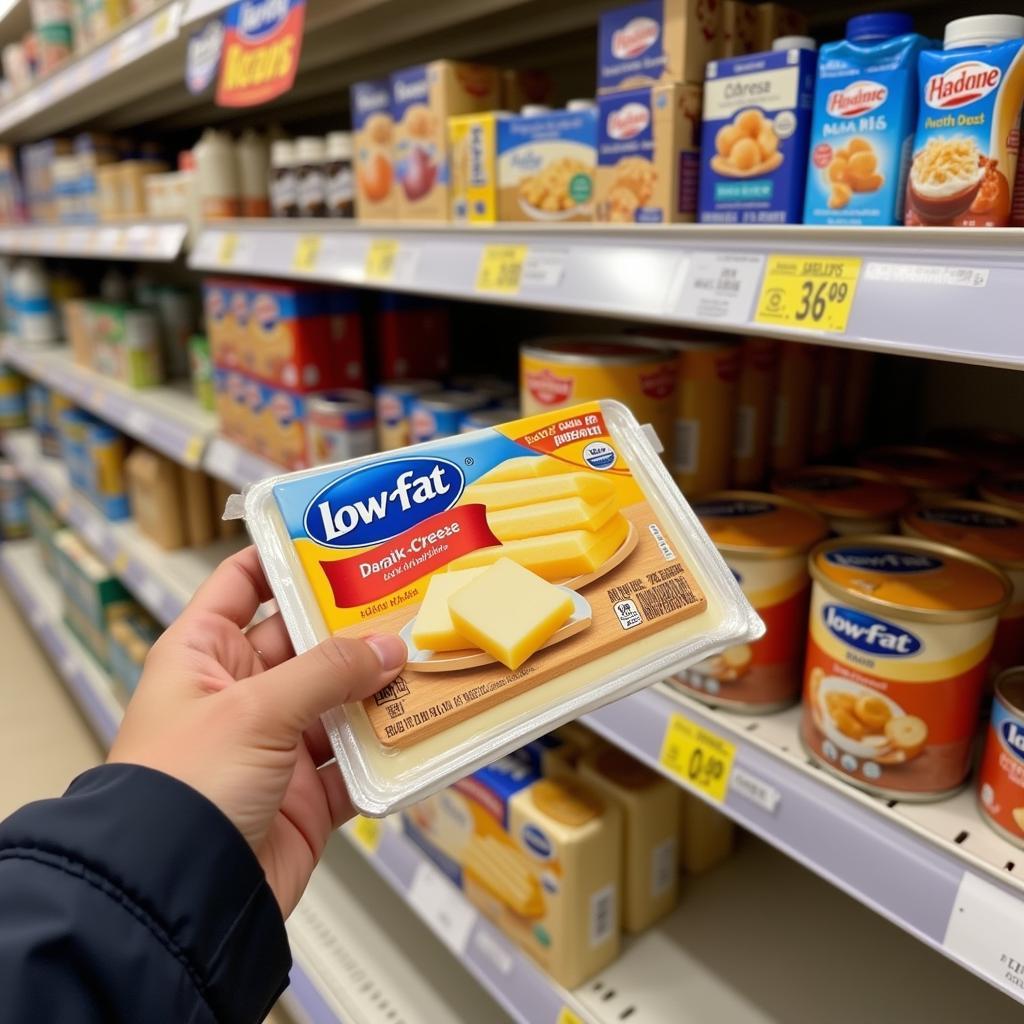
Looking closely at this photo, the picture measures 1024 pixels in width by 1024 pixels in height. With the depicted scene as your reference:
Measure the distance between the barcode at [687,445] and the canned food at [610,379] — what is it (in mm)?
13

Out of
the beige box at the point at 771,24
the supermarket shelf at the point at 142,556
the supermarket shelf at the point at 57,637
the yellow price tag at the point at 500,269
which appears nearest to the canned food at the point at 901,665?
the yellow price tag at the point at 500,269

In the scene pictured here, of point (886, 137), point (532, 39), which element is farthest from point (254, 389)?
point (886, 137)

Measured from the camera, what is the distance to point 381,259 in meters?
1.20

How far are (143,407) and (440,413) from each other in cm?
124

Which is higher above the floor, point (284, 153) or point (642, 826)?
point (284, 153)

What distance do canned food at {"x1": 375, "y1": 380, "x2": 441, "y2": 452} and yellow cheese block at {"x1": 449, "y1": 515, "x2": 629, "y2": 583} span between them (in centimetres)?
68

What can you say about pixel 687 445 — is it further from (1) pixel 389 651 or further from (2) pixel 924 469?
(1) pixel 389 651

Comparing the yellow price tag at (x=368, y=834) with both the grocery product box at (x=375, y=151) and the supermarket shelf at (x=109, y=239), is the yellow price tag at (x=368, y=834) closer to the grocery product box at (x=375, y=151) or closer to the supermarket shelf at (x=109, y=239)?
the grocery product box at (x=375, y=151)

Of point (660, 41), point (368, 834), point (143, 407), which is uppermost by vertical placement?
point (660, 41)

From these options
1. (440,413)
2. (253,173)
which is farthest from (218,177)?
(440,413)

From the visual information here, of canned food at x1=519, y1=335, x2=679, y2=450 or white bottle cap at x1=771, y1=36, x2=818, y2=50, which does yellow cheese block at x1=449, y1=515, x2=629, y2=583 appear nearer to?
canned food at x1=519, y1=335, x2=679, y2=450

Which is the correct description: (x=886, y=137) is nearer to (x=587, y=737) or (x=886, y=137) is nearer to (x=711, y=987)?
(x=587, y=737)

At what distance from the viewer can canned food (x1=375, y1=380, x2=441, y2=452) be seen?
1.40 metres

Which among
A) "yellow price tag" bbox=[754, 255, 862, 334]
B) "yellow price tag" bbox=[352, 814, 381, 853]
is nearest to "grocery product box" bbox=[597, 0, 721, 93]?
"yellow price tag" bbox=[754, 255, 862, 334]
